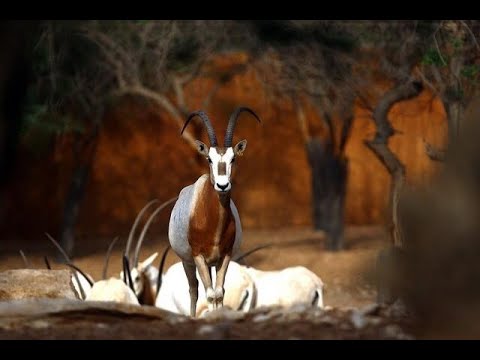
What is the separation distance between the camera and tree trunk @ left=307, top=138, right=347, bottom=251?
1488 cm

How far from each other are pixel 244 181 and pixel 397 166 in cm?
1018

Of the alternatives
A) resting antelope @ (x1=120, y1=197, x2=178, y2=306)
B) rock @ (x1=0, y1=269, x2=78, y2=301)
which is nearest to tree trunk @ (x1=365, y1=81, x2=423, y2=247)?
resting antelope @ (x1=120, y1=197, x2=178, y2=306)

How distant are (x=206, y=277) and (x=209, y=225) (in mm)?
329

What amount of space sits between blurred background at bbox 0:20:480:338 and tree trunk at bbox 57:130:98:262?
0.02 m

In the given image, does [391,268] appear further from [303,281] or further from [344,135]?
[344,135]

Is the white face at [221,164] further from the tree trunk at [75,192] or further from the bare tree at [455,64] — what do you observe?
the tree trunk at [75,192]

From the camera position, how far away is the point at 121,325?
424cm

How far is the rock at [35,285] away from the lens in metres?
7.00

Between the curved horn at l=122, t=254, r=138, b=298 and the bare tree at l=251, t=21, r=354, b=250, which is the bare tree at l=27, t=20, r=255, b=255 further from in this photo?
the curved horn at l=122, t=254, r=138, b=298

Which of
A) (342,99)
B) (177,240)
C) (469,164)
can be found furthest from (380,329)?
(342,99)

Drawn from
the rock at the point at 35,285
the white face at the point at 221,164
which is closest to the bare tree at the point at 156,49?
the rock at the point at 35,285

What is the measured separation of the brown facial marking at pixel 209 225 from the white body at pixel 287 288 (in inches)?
102

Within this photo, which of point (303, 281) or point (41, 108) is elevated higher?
point (41, 108)

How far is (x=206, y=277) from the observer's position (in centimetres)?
593
